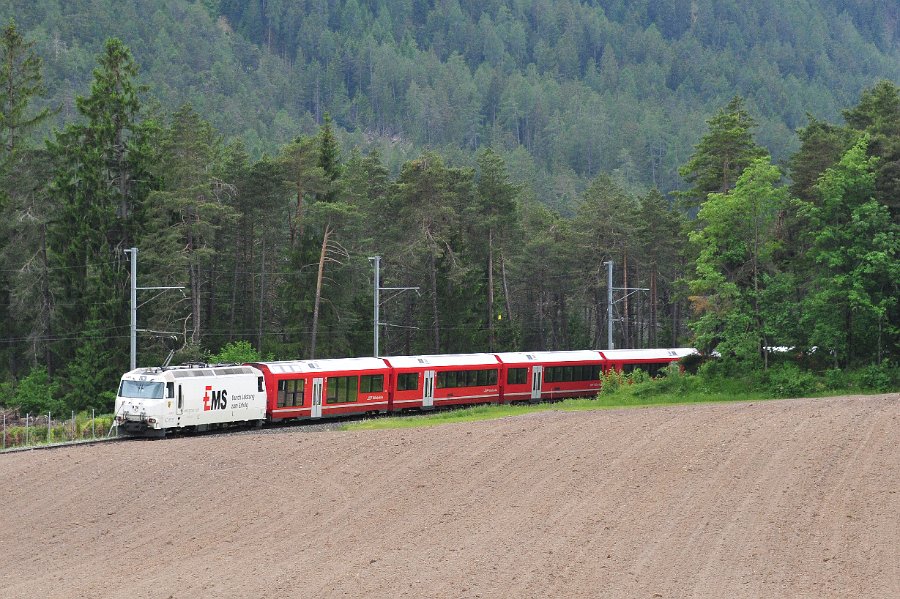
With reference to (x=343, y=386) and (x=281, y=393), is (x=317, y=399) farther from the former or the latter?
(x=281, y=393)

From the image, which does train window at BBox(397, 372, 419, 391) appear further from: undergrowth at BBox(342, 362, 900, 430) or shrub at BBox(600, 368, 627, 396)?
shrub at BBox(600, 368, 627, 396)

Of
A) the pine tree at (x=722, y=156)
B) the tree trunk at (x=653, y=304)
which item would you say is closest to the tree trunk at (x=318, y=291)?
the pine tree at (x=722, y=156)

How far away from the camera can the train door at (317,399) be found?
48.3 metres

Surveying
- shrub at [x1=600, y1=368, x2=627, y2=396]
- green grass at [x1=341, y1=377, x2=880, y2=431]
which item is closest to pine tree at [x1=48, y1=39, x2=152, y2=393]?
green grass at [x1=341, y1=377, x2=880, y2=431]

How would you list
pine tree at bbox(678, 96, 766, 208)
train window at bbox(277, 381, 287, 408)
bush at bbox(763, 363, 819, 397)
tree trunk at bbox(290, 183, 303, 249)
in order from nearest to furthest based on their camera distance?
1. train window at bbox(277, 381, 287, 408)
2. bush at bbox(763, 363, 819, 397)
3. pine tree at bbox(678, 96, 766, 208)
4. tree trunk at bbox(290, 183, 303, 249)

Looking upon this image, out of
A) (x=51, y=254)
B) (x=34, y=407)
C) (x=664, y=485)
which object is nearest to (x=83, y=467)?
(x=664, y=485)

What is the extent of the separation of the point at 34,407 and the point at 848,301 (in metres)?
44.7

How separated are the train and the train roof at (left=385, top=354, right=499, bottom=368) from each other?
54mm

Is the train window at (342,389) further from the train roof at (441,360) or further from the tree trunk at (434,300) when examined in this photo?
the tree trunk at (434,300)

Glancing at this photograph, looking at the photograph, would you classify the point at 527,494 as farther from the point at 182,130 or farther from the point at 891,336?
the point at 182,130

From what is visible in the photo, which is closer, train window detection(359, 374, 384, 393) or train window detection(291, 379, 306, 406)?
train window detection(291, 379, 306, 406)

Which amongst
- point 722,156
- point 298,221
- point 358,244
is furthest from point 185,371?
point 358,244

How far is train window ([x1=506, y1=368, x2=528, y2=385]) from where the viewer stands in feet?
186

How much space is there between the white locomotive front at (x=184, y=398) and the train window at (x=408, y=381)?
8085mm
